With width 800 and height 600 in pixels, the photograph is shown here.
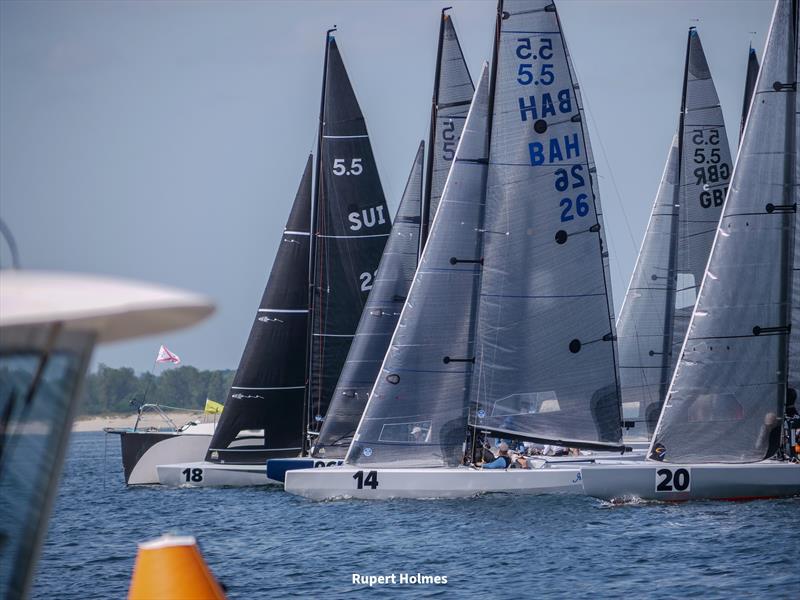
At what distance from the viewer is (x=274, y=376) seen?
29.7 m

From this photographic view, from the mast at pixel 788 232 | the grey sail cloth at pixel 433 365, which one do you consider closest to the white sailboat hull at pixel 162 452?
the grey sail cloth at pixel 433 365

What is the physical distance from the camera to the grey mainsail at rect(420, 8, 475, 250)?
27.7 meters

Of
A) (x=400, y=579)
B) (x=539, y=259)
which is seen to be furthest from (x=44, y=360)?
(x=539, y=259)

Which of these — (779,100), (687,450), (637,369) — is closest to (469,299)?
(687,450)

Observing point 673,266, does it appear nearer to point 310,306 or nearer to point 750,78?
point 750,78

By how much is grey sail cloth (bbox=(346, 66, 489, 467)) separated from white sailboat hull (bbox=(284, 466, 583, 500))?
1.66 ft

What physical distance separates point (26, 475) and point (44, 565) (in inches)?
524

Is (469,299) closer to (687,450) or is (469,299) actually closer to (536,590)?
(687,450)

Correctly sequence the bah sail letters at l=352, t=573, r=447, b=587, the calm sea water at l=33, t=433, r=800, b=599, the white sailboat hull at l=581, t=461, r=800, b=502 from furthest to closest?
the white sailboat hull at l=581, t=461, r=800, b=502, the bah sail letters at l=352, t=573, r=447, b=587, the calm sea water at l=33, t=433, r=800, b=599

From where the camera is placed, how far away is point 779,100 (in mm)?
21938

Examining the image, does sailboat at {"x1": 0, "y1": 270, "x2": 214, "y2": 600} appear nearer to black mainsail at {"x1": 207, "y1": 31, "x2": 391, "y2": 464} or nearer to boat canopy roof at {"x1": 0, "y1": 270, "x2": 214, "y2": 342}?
boat canopy roof at {"x1": 0, "y1": 270, "x2": 214, "y2": 342}

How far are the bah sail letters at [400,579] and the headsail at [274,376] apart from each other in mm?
14811

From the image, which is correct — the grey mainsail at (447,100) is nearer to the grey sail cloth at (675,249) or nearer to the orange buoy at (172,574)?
the grey sail cloth at (675,249)

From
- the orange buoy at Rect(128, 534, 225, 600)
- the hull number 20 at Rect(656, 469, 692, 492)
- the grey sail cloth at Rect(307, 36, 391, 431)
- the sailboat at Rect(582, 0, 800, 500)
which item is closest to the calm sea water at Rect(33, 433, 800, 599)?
the hull number 20 at Rect(656, 469, 692, 492)
